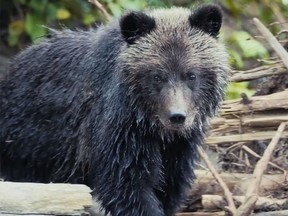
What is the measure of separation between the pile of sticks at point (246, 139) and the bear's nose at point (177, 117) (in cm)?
85

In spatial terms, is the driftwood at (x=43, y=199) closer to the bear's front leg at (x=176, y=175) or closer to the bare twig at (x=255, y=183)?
the bear's front leg at (x=176, y=175)

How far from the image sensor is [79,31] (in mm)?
7008

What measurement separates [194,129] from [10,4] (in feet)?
15.8

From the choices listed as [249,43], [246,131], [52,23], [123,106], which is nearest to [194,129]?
[123,106]

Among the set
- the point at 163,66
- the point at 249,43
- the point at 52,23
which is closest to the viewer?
the point at 163,66

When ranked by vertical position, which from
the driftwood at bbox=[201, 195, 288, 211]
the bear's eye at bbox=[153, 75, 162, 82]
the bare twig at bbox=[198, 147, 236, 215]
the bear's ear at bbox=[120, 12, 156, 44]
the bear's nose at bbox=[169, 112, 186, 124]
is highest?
the bear's ear at bbox=[120, 12, 156, 44]

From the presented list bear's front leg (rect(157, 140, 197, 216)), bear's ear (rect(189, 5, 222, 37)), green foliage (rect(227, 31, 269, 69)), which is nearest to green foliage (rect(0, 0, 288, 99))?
green foliage (rect(227, 31, 269, 69))

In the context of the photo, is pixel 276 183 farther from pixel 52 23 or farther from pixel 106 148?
pixel 52 23

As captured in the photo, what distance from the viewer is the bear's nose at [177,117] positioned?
18.4ft

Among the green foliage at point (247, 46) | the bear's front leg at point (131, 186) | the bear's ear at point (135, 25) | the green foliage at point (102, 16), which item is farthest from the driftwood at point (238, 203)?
the green foliage at point (247, 46)

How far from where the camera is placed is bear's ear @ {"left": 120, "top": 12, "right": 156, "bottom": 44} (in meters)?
5.82

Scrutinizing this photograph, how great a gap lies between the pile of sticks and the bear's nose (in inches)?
33.5

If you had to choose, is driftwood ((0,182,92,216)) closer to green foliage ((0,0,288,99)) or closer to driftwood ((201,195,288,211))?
driftwood ((201,195,288,211))

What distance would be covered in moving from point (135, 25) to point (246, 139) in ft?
4.98
